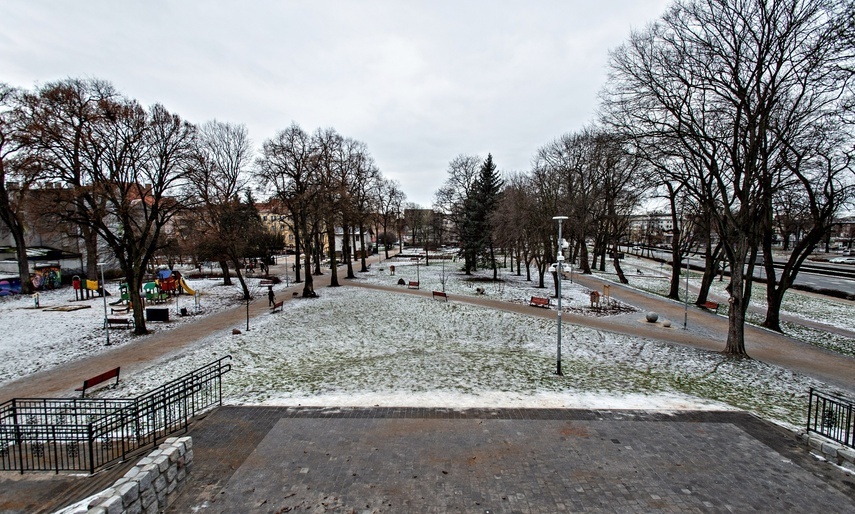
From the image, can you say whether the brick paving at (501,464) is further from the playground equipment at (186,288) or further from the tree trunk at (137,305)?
the playground equipment at (186,288)

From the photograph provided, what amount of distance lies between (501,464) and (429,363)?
20.9 feet

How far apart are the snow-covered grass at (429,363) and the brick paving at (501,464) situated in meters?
1.02

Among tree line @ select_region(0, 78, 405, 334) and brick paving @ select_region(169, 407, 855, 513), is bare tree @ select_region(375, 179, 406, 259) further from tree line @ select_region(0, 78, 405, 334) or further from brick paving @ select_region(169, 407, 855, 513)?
brick paving @ select_region(169, 407, 855, 513)

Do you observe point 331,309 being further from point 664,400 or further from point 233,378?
point 664,400

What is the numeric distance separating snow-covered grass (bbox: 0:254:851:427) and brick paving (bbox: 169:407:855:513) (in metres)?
1.02

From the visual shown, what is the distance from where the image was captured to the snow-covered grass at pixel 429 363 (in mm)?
10531

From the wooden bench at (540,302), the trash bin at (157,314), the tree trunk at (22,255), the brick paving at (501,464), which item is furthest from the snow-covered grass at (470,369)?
the tree trunk at (22,255)

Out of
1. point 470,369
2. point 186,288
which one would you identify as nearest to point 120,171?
point 186,288

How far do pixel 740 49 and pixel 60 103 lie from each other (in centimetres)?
2533

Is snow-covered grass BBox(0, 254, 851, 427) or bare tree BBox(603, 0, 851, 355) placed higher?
bare tree BBox(603, 0, 851, 355)

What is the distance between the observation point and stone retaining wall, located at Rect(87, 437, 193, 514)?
5156 millimetres

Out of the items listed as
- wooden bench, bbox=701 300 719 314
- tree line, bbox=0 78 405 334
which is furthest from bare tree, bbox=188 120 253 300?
wooden bench, bbox=701 300 719 314

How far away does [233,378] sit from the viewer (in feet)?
39.8

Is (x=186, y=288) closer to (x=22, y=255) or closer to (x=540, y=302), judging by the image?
(x=22, y=255)
